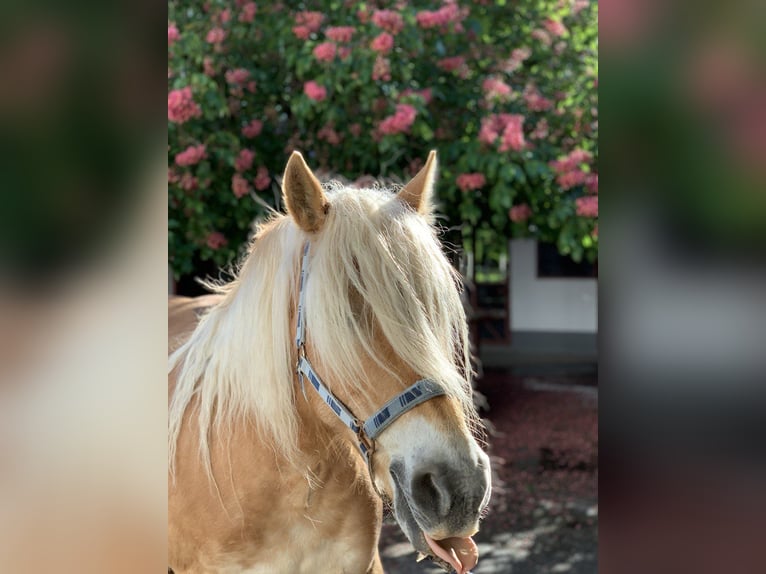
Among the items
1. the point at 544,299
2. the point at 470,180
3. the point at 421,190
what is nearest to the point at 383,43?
the point at 470,180

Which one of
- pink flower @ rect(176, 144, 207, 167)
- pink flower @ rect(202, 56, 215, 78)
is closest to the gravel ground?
pink flower @ rect(176, 144, 207, 167)

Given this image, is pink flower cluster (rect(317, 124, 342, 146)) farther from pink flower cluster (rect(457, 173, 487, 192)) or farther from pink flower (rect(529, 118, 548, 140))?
pink flower (rect(529, 118, 548, 140))

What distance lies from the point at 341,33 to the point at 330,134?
0.53 meters

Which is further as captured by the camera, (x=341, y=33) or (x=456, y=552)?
(x=341, y=33)

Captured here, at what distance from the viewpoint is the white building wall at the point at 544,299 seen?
9.27 metres

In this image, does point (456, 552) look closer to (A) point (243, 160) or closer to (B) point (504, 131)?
(B) point (504, 131)

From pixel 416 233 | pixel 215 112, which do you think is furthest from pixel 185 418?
pixel 215 112

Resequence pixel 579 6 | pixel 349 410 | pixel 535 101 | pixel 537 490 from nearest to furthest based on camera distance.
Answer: pixel 349 410
pixel 535 101
pixel 579 6
pixel 537 490

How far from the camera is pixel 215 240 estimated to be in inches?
135

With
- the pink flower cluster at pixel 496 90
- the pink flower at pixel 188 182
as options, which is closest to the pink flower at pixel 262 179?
the pink flower at pixel 188 182
